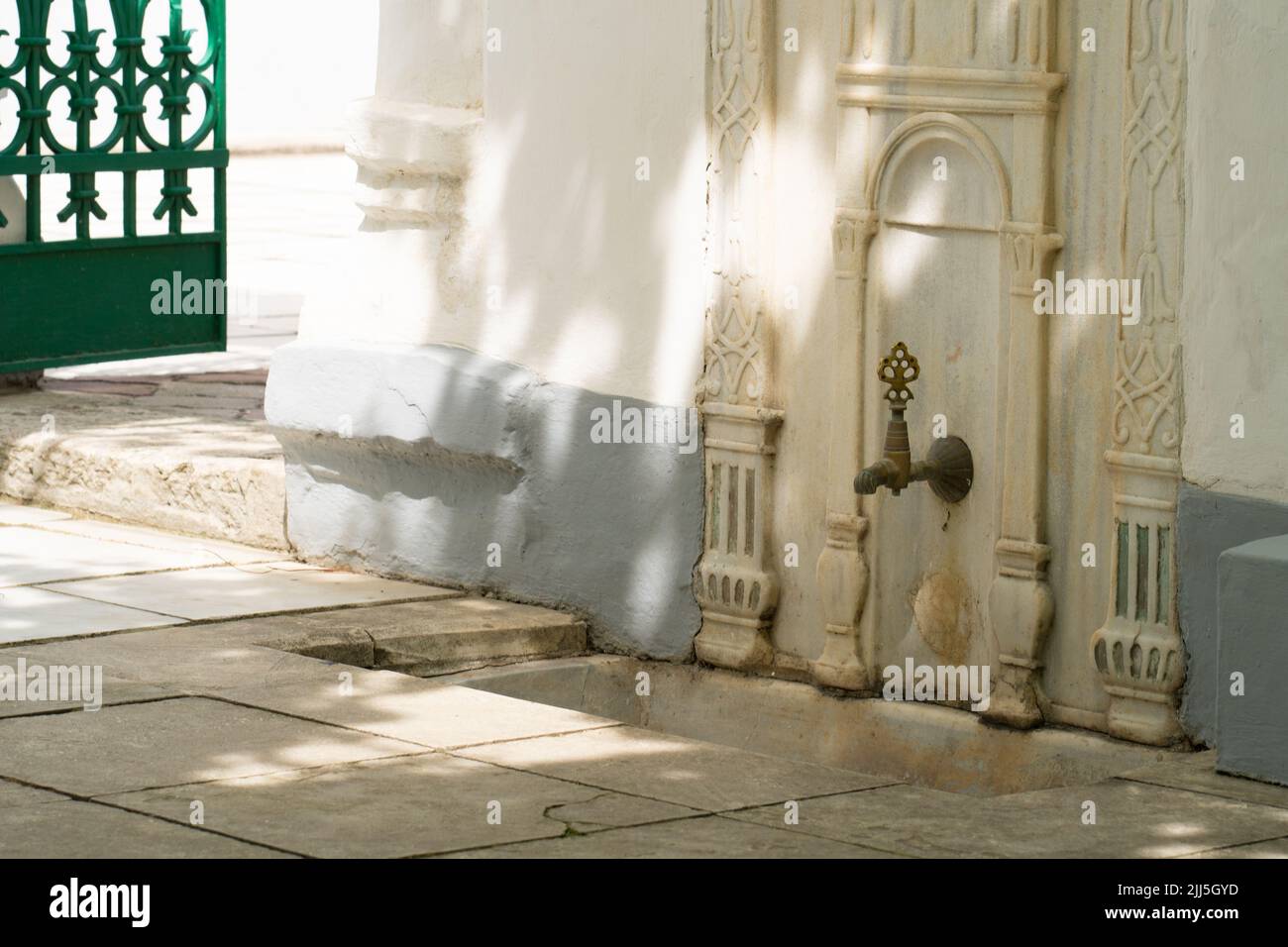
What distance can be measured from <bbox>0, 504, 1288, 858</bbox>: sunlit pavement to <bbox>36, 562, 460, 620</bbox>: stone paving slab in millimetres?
206

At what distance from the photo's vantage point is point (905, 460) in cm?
559

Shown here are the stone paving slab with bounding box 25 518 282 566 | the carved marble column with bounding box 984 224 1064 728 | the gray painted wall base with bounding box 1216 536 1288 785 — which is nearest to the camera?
the gray painted wall base with bounding box 1216 536 1288 785

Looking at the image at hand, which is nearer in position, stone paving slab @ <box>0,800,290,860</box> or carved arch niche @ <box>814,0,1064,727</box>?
stone paving slab @ <box>0,800,290,860</box>

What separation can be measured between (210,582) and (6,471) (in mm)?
1584

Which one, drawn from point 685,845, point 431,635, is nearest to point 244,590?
point 431,635

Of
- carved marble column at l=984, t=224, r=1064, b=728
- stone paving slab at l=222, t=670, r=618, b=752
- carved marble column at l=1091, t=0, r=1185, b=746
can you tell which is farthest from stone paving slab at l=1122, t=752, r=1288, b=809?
stone paving slab at l=222, t=670, r=618, b=752

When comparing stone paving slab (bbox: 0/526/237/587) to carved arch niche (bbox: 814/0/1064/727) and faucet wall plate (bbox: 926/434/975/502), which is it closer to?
carved arch niche (bbox: 814/0/1064/727)

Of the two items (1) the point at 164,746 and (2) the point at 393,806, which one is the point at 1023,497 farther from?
(1) the point at 164,746

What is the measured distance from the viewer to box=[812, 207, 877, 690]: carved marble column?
5.85 m

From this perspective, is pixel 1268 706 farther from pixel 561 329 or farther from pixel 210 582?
pixel 210 582

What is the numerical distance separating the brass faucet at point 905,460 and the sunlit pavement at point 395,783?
84 centimetres

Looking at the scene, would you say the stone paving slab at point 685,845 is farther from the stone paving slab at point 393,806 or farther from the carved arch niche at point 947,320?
the carved arch niche at point 947,320

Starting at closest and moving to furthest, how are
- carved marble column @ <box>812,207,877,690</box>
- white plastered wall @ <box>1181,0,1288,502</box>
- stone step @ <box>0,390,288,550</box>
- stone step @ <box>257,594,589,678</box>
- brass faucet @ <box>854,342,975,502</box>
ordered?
white plastered wall @ <box>1181,0,1288,502</box> < brass faucet @ <box>854,342,975,502</box> < carved marble column @ <box>812,207,877,690</box> < stone step @ <box>257,594,589,678</box> < stone step @ <box>0,390,288,550</box>
